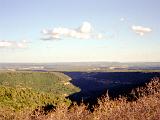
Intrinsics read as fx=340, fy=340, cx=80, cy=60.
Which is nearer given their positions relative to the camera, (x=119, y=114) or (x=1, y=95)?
(x=119, y=114)

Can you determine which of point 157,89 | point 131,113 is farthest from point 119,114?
point 157,89

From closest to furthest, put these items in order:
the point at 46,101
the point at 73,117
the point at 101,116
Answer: the point at 101,116 < the point at 73,117 < the point at 46,101

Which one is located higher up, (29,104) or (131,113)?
(131,113)

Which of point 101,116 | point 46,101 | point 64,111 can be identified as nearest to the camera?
point 101,116

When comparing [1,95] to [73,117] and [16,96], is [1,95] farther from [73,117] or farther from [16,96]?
[73,117]

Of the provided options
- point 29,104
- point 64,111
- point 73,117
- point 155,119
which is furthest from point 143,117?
point 29,104

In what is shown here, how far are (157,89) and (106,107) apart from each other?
2819mm

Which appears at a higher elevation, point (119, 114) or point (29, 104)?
point (119, 114)

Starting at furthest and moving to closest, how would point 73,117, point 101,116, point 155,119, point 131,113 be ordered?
point 73,117 → point 101,116 → point 131,113 → point 155,119

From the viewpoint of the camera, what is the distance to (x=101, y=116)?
1634cm

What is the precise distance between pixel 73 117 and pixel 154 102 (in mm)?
4522

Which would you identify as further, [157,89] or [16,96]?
[16,96]

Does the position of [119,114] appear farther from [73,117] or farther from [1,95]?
[1,95]

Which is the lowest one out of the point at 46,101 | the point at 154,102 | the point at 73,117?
the point at 46,101
